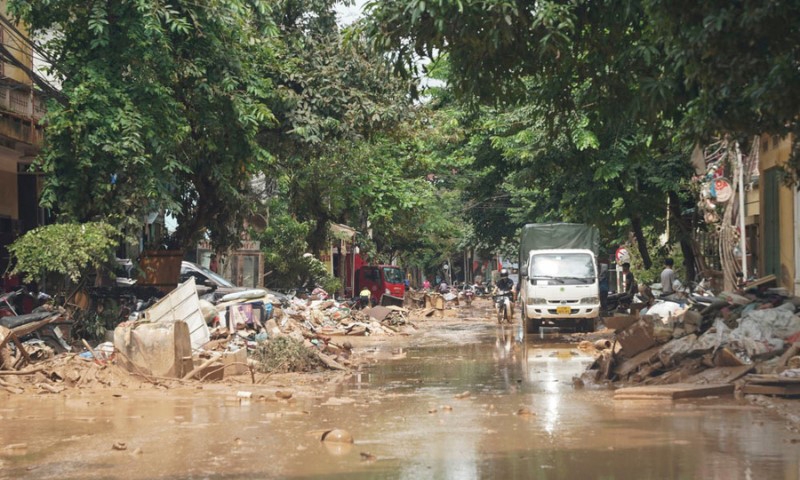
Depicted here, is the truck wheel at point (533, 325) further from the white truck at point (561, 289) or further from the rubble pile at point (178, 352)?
the rubble pile at point (178, 352)

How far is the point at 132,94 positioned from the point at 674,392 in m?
9.98

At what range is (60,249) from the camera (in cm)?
1489

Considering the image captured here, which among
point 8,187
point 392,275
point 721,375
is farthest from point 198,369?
point 392,275


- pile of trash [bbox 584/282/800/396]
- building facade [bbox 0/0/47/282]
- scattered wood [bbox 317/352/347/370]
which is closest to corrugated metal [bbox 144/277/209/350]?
scattered wood [bbox 317/352/347/370]

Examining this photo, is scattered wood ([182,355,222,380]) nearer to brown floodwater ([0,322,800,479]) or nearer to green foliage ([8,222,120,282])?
brown floodwater ([0,322,800,479])

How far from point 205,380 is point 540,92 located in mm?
6075

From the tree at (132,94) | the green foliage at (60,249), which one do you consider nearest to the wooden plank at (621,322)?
the tree at (132,94)

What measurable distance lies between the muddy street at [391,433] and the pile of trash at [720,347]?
0.69 m

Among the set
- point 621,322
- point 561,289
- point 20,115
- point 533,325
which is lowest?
point 533,325

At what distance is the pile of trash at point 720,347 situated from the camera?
11.9m

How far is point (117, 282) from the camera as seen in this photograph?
19391 mm

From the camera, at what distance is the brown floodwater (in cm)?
731

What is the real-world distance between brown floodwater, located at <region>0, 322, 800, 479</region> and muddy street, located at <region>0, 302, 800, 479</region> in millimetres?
18

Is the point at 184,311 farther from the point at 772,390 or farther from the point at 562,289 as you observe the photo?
the point at 562,289
